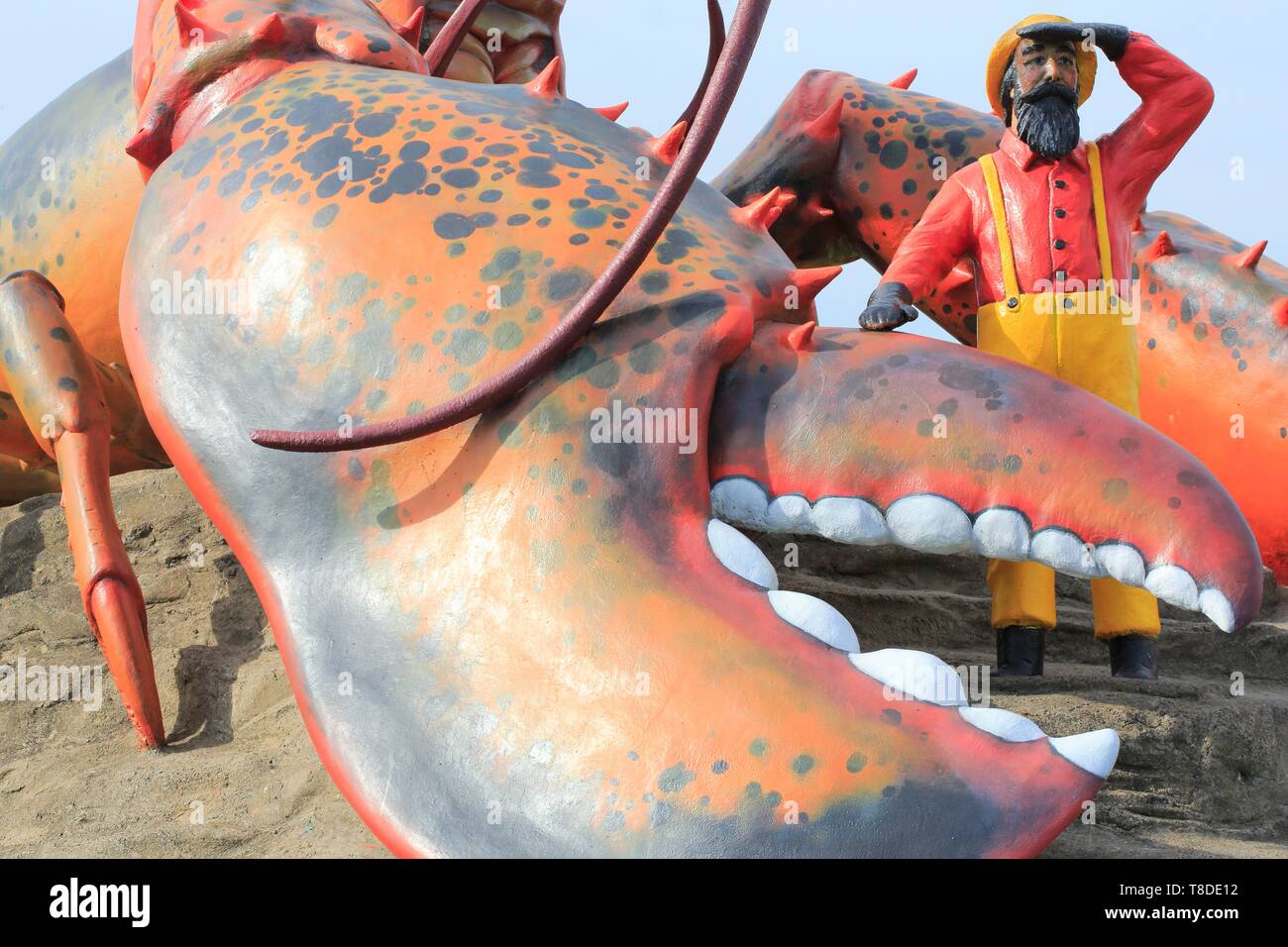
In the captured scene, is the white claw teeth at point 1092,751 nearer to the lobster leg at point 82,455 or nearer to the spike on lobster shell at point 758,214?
the spike on lobster shell at point 758,214

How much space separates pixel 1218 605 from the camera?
4.89 ft

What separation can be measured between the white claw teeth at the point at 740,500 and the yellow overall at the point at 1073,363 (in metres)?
1.12

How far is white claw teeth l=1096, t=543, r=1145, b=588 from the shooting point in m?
1.53

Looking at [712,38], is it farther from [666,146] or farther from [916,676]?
[916,676]

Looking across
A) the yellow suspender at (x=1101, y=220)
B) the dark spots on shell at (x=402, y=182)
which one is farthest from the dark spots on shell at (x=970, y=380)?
the yellow suspender at (x=1101, y=220)

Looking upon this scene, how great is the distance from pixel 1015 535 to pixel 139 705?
1437 millimetres

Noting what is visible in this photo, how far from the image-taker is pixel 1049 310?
2.69 m

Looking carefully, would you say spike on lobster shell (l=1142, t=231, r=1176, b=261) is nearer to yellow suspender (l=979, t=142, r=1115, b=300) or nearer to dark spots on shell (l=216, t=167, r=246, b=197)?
yellow suspender (l=979, t=142, r=1115, b=300)

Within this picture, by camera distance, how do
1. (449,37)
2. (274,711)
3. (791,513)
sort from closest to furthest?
(791,513)
(274,711)
(449,37)

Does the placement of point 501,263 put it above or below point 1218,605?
above

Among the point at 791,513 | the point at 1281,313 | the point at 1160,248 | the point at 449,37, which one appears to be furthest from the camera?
the point at 1160,248

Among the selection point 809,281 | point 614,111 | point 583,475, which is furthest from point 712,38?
point 583,475

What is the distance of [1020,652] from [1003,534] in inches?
45.9
